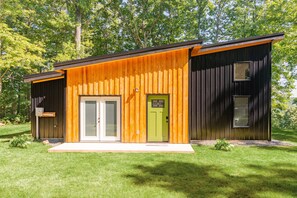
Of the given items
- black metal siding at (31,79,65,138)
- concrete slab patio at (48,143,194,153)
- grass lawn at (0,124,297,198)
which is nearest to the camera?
grass lawn at (0,124,297,198)

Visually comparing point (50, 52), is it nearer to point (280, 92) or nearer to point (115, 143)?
point (115, 143)

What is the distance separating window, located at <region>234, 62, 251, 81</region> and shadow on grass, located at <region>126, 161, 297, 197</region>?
16.1 ft

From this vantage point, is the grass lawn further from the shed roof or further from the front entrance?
the shed roof

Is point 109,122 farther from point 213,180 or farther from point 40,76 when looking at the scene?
point 213,180

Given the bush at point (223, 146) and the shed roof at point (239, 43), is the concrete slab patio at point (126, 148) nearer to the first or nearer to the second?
the bush at point (223, 146)

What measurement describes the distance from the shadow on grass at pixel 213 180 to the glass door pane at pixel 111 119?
3791 millimetres

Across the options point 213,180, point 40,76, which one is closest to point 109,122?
point 40,76

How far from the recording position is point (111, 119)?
1034cm

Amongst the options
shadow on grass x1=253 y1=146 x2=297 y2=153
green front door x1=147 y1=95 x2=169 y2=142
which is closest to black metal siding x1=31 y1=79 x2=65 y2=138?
green front door x1=147 y1=95 x2=169 y2=142

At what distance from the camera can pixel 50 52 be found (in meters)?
23.1

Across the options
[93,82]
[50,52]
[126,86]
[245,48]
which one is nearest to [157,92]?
[126,86]

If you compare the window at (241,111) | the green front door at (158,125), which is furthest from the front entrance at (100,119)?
the window at (241,111)

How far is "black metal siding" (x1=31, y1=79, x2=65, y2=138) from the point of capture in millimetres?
11273

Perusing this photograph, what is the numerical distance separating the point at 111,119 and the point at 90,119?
908 mm
